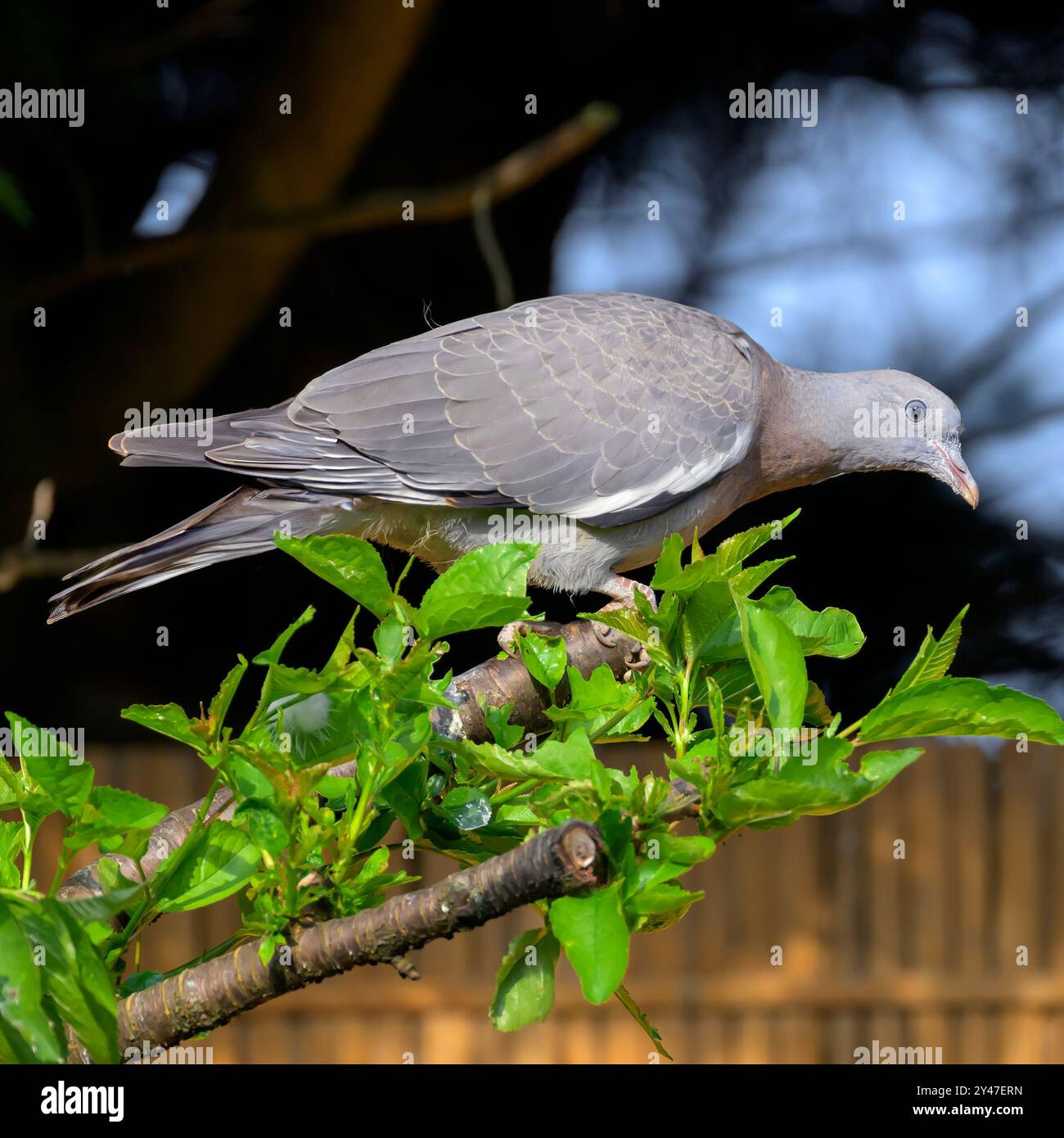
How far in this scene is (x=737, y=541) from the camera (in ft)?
3.33

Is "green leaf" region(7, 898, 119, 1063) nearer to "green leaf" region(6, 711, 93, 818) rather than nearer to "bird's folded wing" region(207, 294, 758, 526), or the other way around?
"green leaf" region(6, 711, 93, 818)

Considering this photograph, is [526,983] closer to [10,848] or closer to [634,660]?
[10,848]

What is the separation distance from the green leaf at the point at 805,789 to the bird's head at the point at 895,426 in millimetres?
1397

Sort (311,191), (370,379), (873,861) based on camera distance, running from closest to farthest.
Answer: (370,379)
(311,191)
(873,861)

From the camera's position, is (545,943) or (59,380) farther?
(59,380)

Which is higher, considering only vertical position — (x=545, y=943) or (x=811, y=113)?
(x=811, y=113)

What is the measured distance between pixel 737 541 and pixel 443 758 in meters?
0.30

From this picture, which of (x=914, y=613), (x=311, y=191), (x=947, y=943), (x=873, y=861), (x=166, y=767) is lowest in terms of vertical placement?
(x=947, y=943)

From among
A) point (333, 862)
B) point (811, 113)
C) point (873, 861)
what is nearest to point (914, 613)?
point (873, 861)

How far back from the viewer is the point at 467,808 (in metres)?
0.95

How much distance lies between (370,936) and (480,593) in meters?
0.25

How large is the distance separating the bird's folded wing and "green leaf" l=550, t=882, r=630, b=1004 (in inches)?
44.5

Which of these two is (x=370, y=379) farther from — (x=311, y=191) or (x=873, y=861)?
(x=873, y=861)

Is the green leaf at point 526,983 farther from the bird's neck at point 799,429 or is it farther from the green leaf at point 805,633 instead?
the bird's neck at point 799,429
